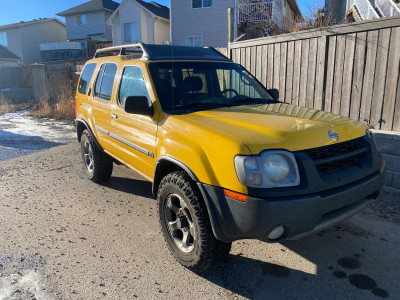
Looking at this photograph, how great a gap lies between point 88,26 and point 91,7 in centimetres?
188

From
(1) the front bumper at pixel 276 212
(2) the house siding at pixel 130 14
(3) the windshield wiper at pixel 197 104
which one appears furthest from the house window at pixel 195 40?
(1) the front bumper at pixel 276 212

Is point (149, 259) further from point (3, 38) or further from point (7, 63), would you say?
point (3, 38)

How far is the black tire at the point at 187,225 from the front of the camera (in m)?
2.60

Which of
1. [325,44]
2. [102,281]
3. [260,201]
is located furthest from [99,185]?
[325,44]

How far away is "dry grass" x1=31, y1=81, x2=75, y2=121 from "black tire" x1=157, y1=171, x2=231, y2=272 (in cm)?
931

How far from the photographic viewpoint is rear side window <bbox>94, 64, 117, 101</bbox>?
4316 mm

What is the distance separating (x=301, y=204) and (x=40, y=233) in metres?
2.92

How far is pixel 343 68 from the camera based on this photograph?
5121mm

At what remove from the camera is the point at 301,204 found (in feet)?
7.43

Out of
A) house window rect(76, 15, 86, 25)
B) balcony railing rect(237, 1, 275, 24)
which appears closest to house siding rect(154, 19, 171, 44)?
balcony railing rect(237, 1, 275, 24)

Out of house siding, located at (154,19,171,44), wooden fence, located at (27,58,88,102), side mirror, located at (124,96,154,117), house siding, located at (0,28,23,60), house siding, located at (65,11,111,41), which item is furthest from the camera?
house siding, located at (0,28,23,60)

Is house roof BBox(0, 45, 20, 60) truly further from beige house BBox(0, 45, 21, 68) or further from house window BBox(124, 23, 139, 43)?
house window BBox(124, 23, 139, 43)

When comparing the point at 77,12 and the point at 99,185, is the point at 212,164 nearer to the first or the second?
the point at 99,185

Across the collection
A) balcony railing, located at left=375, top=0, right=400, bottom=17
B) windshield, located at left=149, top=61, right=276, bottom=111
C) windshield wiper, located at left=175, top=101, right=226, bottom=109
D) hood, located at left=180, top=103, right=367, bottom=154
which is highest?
balcony railing, located at left=375, top=0, right=400, bottom=17
